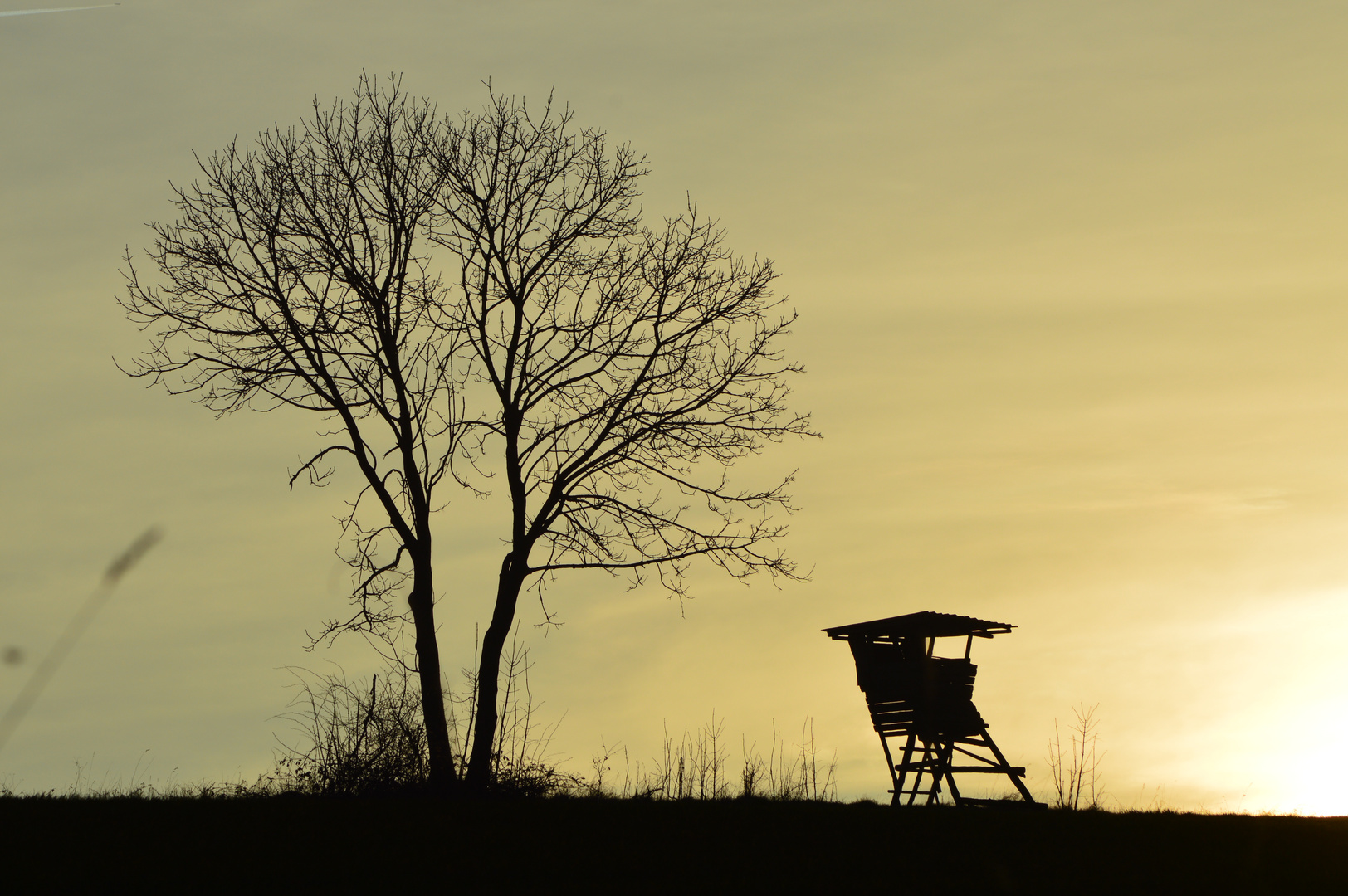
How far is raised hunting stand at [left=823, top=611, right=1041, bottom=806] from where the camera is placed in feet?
54.8

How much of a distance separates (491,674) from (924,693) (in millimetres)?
6014

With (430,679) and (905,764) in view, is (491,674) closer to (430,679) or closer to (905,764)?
(430,679)

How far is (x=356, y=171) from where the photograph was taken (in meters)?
18.4

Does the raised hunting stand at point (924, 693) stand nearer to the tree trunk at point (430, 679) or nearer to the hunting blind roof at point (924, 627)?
the hunting blind roof at point (924, 627)

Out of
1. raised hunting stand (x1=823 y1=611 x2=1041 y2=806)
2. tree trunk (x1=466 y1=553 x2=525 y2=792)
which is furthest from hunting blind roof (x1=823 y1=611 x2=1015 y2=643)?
tree trunk (x1=466 y1=553 x2=525 y2=792)

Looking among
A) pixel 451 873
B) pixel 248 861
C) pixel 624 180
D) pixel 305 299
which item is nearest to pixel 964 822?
pixel 451 873

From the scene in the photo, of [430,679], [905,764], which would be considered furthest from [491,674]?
[905,764]

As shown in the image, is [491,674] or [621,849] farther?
[491,674]

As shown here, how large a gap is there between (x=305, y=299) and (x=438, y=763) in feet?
23.1

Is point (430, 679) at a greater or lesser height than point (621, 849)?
greater

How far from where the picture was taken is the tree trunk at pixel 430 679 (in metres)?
16.0

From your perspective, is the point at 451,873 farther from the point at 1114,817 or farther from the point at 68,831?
the point at 1114,817

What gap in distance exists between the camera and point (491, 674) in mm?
16969

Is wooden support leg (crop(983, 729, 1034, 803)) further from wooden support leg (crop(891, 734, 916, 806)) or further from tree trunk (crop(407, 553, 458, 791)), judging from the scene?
tree trunk (crop(407, 553, 458, 791))
